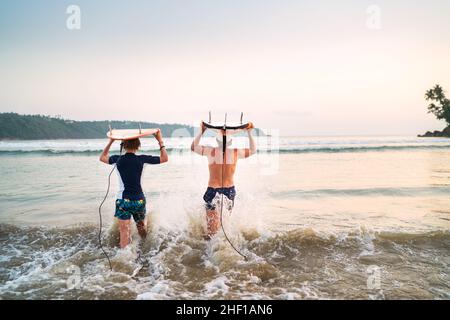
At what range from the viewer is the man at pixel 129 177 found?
4895mm

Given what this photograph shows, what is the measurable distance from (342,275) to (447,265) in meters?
1.78

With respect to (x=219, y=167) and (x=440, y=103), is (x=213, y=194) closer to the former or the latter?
(x=219, y=167)

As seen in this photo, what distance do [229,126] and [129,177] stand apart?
179 centimetres

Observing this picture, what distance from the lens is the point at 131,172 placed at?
4910 mm

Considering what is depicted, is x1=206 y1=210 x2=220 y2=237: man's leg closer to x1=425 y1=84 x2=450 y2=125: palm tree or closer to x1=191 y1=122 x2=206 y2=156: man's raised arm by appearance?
x1=191 y1=122 x2=206 y2=156: man's raised arm

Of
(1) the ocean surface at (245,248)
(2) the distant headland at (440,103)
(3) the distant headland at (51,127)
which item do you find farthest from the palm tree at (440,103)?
(1) the ocean surface at (245,248)

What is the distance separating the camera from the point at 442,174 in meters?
13.5

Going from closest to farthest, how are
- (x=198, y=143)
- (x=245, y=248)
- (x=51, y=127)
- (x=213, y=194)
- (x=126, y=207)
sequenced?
(x=126, y=207) → (x=198, y=143) → (x=213, y=194) → (x=245, y=248) → (x=51, y=127)

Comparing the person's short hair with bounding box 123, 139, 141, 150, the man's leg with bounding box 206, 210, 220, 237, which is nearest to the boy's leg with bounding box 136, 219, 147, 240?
the man's leg with bounding box 206, 210, 220, 237

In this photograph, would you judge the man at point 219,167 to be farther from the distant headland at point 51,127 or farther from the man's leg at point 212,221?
the distant headland at point 51,127

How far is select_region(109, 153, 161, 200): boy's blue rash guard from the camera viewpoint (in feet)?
16.0

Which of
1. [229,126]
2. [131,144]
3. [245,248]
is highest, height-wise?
[229,126]

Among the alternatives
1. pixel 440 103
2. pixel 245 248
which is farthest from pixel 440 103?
pixel 245 248
